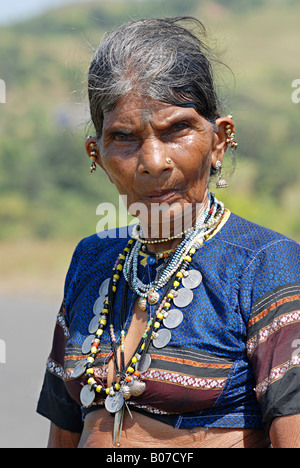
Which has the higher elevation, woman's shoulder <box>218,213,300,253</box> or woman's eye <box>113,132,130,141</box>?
woman's eye <box>113,132,130,141</box>

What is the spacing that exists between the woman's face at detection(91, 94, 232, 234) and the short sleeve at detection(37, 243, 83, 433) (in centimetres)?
52

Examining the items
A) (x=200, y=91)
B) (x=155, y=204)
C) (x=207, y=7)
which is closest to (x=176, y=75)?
(x=200, y=91)

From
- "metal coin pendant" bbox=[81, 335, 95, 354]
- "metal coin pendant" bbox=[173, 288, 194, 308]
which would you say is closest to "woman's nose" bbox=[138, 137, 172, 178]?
"metal coin pendant" bbox=[173, 288, 194, 308]

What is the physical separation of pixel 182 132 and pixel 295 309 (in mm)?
638

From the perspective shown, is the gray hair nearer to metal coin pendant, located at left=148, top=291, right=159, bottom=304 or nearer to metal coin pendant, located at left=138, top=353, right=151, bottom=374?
metal coin pendant, located at left=148, top=291, right=159, bottom=304

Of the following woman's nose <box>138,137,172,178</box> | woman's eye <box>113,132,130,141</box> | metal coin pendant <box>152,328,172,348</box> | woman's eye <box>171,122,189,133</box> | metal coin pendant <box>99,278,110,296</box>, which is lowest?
metal coin pendant <box>152,328,172,348</box>

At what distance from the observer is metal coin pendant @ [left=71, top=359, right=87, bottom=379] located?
2160mm

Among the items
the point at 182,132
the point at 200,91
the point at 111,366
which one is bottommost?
the point at 111,366

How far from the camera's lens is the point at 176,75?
2.05m

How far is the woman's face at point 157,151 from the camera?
2.04 meters

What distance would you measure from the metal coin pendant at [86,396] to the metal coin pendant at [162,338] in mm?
271

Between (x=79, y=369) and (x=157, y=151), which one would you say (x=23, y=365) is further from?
(x=157, y=151)

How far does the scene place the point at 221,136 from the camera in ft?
7.44
